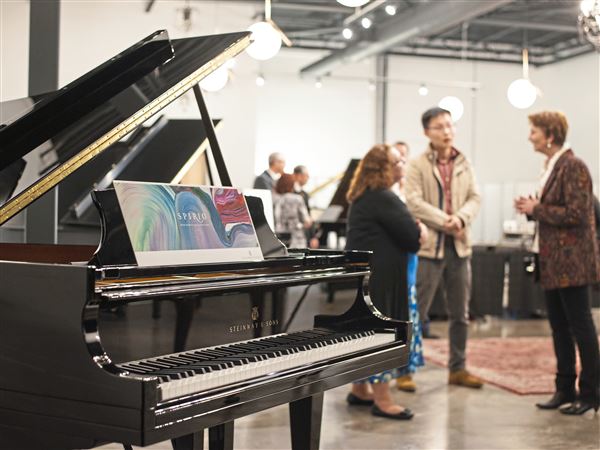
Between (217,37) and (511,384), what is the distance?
327 cm

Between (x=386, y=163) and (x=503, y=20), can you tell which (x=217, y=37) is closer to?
(x=386, y=163)

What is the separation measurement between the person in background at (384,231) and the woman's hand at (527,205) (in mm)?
674

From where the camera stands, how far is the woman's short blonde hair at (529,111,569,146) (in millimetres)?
4656

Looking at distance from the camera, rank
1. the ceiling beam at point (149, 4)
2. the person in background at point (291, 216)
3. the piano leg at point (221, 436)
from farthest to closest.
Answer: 1. the ceiling beam at point (149, 4)
2. the person in background at point (291, 216)
3. the piano leg at point (221, 436)

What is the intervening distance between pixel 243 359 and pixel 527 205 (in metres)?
2.74

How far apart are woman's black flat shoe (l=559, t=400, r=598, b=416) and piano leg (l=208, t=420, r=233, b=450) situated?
2566 mm

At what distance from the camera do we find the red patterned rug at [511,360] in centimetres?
550

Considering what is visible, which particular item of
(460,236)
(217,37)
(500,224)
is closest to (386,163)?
(460,236)

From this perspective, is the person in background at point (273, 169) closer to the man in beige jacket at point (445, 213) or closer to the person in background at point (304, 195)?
the person in background at point (304, 195)

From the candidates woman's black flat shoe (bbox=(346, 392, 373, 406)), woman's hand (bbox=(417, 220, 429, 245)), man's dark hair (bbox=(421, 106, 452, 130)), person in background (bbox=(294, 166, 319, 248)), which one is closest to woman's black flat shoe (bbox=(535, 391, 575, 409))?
woman's black flat shoe (bbox=(346, 392, 373, 406))

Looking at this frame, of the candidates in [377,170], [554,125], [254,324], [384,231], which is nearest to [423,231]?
[384,231]

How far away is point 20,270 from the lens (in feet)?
6.96

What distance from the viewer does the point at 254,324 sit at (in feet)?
8.57

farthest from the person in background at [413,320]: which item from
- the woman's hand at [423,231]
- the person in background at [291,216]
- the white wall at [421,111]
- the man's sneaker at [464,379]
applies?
the white wall at [421,111]
